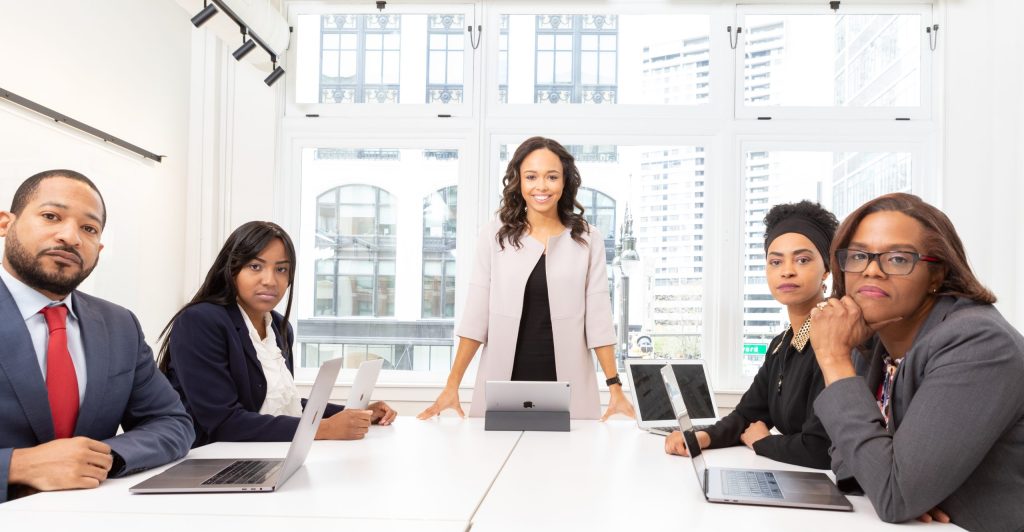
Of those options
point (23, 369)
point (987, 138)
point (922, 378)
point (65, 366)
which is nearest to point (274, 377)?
point (65, 366)

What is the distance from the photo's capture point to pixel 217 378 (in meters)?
2.17

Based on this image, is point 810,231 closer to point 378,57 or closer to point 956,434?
point 956,434

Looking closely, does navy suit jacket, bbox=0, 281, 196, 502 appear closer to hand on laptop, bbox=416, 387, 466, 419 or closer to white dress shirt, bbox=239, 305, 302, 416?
white dress shirt, bbox=239, 305, 302, 416

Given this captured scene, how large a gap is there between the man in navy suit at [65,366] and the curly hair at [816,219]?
5.73ft

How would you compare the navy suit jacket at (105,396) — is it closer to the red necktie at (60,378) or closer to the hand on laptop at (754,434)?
the red necktie at (60,378)

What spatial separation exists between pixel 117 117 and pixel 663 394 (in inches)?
107


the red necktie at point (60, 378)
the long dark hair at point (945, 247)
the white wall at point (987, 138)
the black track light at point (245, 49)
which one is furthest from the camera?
the white wall at point (987, 138)

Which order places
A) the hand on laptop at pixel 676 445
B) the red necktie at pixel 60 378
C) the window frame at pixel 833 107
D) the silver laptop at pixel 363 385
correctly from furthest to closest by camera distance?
the window frame at pixel 833 107 < the silver laptop at pixel 363 385 < the hand on laptop at pixel 676 445 < the red necktie at pixel 60 378

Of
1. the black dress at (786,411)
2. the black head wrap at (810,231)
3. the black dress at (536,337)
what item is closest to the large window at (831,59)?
the black dress at (536,337)

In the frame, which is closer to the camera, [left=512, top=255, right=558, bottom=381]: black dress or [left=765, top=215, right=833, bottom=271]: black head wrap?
[left=765, top=215, right=833, bottom=271]: black head wrap

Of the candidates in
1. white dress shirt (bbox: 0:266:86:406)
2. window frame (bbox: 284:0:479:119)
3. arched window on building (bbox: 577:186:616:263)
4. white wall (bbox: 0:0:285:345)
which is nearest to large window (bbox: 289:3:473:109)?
window frame (bbox: 284:0:479:119)

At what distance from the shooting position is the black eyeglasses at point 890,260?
4.77 feet

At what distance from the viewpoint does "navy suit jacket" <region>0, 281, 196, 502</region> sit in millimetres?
1608

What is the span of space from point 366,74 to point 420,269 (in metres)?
1.14
